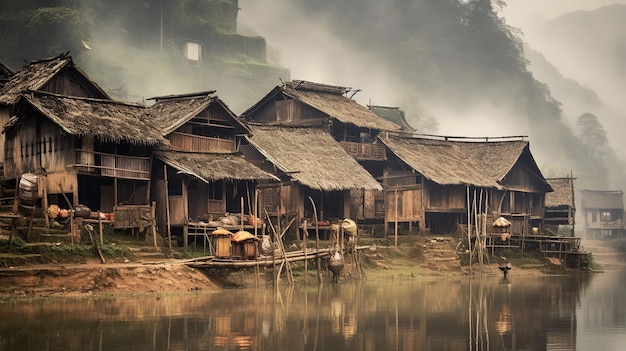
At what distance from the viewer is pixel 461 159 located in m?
54.3

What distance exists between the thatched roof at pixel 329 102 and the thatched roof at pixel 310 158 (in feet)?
12.1

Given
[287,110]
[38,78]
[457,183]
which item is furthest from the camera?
[287,110]

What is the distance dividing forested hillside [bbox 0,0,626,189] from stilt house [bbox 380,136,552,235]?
25.8 m

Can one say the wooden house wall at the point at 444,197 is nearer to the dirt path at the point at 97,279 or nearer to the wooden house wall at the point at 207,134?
the wooden house wall at the point at 207,134

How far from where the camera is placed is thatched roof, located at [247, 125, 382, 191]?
1737 inches

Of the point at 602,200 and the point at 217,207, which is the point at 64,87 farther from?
the point at 602,200

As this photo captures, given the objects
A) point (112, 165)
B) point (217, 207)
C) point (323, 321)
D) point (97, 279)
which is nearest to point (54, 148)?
point (112, 165)

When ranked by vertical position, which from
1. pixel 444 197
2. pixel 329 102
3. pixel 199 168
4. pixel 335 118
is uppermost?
pixel 329 102

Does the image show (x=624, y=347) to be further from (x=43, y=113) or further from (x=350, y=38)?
(x=350, y=38)

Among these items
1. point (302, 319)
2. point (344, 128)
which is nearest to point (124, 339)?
point (302, 319)

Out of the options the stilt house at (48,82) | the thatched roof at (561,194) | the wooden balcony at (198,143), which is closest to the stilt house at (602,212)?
the thatched roof at (561,194)

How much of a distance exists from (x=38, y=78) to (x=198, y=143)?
7216 millimetres

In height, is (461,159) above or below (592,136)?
below

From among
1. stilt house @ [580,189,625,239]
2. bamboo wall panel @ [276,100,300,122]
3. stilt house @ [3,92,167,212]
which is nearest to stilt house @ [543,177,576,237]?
bamboo wall panel @ [276,100,300,122]
